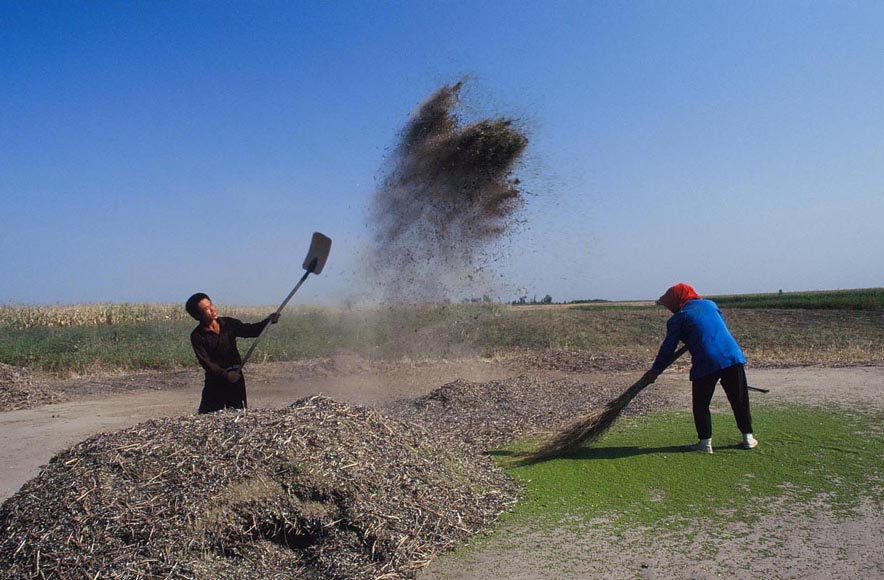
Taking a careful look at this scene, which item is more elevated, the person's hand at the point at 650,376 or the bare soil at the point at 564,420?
the person's hand at the point at 650,376

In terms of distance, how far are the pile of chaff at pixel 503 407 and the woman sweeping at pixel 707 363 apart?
1766mm

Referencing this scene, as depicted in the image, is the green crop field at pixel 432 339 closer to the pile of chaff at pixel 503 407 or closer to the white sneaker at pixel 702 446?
the pile of chaff at pixel 503 407

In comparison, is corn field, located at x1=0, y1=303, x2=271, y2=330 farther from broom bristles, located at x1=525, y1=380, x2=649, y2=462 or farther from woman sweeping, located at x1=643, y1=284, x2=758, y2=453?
woman sweeping, located at x1=643, y1=284, x2=758, y2=453

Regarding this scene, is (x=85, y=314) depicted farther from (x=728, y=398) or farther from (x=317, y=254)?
(x=728, y=398)

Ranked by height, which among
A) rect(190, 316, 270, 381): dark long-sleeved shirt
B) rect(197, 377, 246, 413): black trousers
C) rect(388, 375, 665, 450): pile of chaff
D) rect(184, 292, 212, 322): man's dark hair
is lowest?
rect(388, 375, 665, 450): pile of chaff

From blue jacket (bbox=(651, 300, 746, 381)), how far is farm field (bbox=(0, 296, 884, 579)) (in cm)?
79

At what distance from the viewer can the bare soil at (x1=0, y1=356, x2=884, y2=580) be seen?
3615mm

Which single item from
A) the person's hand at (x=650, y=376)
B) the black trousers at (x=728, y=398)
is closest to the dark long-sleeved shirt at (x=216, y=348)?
the person's hand at (x=650, y=376)

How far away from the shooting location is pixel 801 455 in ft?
18.1

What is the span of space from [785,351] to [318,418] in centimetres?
1315

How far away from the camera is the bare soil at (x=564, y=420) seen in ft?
11.9

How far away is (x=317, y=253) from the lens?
22.2ft

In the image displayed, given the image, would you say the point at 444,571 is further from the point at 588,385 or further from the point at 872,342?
the point at 872,342

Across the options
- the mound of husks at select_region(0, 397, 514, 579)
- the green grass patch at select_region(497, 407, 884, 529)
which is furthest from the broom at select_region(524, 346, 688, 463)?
the mound of husks at select_region(0, 397, 514, 579)
